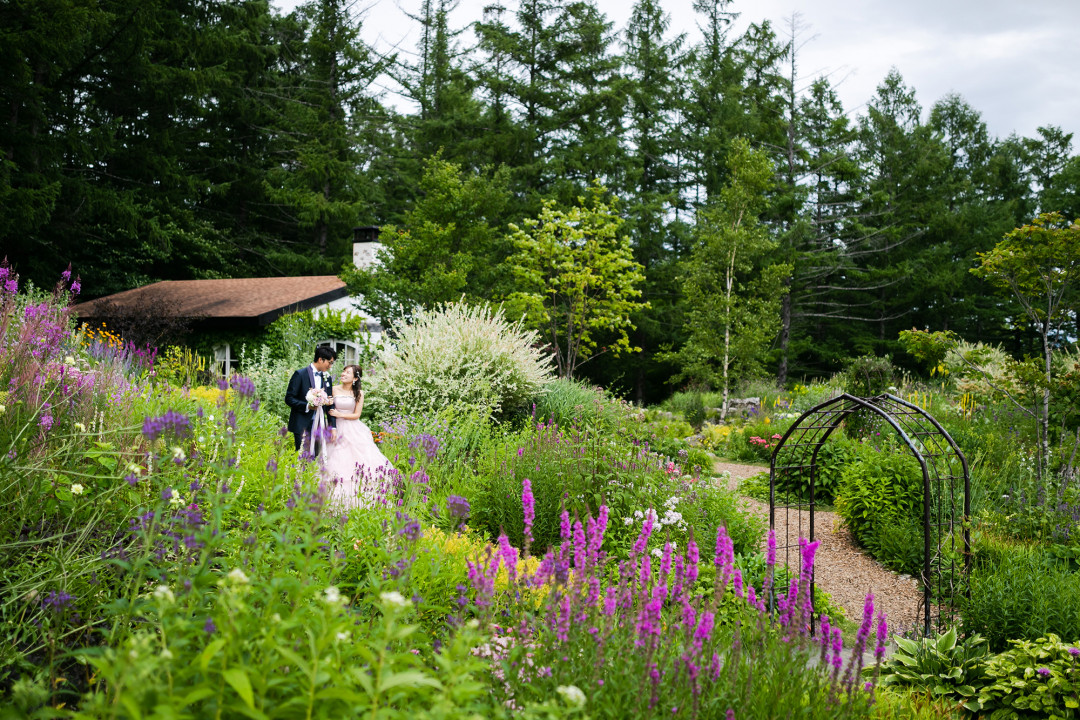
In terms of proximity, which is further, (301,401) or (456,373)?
(456,373)

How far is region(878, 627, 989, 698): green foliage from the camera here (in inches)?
143

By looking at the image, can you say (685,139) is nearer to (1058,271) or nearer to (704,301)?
(704,301)

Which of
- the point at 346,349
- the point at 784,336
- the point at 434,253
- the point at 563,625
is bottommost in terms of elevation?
the point at 563,625

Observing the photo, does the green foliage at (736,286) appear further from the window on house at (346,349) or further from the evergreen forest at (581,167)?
the window on house at (346,349)

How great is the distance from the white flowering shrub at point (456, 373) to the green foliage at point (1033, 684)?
6.15 meters

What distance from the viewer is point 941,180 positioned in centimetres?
2878

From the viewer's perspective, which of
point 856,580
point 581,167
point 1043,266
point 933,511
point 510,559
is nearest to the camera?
point 510,559

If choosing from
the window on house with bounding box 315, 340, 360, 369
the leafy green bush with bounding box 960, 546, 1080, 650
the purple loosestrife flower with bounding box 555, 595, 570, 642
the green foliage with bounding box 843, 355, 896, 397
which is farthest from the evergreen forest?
the purple loosestrife flower with bounding box 555, 595, 570, 642

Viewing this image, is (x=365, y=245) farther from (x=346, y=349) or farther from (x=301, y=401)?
(x=301, y=401)

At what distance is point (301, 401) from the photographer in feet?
20.3

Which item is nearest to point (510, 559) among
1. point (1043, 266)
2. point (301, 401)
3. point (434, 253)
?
point (301, 401)

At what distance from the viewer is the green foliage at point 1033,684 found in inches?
126

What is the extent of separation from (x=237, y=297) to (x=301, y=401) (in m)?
12.3

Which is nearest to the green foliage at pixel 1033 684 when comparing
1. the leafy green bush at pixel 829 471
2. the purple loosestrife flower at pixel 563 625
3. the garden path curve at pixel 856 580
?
the garden path curve at pixel 856 580
